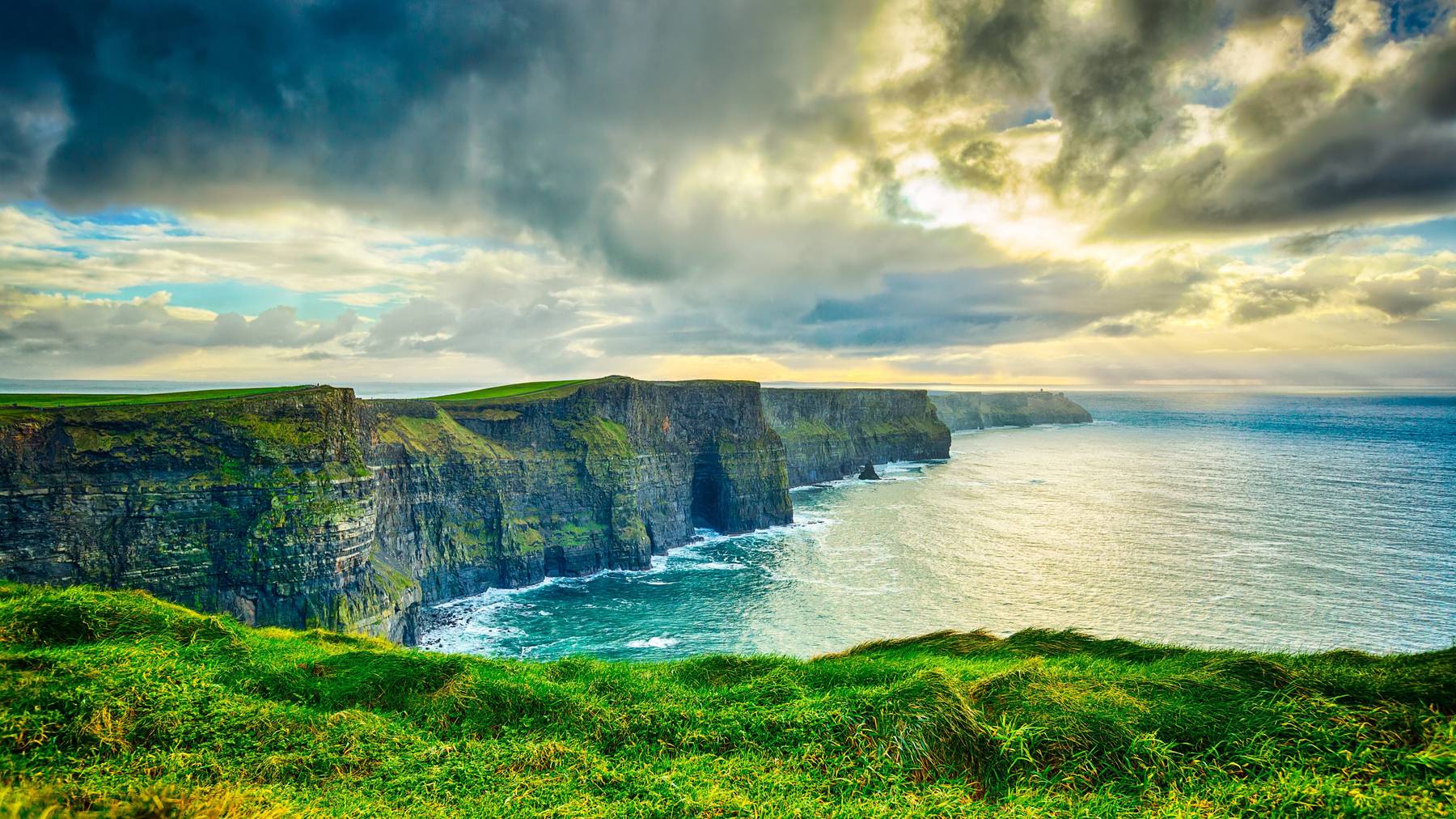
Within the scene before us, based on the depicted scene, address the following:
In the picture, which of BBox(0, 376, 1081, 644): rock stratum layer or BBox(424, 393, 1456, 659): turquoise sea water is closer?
BBox(0, 376, 1081, 644): rock stratum layer

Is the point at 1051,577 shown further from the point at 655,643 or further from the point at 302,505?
the point at 302,505

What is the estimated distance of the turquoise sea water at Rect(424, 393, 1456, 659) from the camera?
41.0 metres

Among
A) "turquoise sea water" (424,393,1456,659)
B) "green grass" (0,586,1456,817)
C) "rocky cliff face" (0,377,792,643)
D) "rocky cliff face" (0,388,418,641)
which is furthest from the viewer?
"turquoise sea water" (424,393,1456,659)

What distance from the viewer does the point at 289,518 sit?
118 ft

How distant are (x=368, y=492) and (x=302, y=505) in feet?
13.2

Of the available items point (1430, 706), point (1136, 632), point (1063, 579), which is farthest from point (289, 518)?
point (1063, 579)

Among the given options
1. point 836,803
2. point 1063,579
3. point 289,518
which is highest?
point 836,803

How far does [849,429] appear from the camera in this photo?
13888cm

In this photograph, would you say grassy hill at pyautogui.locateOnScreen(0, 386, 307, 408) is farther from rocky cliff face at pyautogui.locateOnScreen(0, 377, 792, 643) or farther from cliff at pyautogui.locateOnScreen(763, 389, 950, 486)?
cliff at pyautogui.locateOnScreen(763, 389, 950, 486)

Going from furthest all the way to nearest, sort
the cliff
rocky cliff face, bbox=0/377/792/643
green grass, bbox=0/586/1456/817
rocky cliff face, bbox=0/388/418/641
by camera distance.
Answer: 1. the cliff
2. rocky cliff face, bbox=0/377/792/643
3. rocky cliff face, bbox=0/388/418/641
4. green grass, bbox=0/586/1456/817

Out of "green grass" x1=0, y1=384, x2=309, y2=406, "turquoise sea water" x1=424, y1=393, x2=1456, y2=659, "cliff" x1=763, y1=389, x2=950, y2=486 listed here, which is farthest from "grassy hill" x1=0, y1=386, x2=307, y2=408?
"cliff" x1=763, y1=389, x2=950, y2=486

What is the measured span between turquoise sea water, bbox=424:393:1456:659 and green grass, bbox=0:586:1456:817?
1184 inches

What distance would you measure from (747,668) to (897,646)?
5359 millimetres

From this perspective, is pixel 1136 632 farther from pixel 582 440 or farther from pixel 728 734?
pixel 582 440
